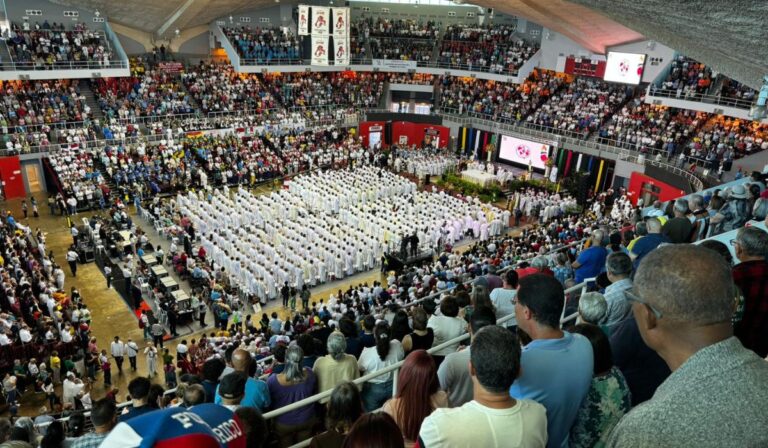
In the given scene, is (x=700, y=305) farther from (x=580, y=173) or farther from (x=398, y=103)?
(x=398, y=103)

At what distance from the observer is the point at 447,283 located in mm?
14031

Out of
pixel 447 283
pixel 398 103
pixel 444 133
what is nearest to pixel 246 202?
pixel 447 283

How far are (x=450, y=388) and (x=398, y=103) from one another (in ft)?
127

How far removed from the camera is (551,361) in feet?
10.7

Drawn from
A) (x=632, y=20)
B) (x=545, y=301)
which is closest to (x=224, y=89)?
(x=632, y=20)

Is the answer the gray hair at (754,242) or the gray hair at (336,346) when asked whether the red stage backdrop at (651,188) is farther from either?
the gray hair at (336,346)

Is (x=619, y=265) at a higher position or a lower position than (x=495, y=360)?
lower

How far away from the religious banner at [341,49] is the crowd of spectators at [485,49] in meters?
8.32

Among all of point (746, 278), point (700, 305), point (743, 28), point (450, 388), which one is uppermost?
point (743, 28)

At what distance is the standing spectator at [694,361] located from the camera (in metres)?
1.75

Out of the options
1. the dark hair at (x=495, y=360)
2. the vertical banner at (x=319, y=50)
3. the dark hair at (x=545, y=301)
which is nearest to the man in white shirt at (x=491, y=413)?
the dark hair at (x=495, y=360)

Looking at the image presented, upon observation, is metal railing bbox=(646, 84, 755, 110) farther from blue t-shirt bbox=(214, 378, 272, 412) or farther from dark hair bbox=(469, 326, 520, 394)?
dark hair bbox=(469, 326, 520, 394)

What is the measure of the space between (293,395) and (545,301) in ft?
8.96

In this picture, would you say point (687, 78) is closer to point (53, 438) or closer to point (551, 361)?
point (551, 361)
